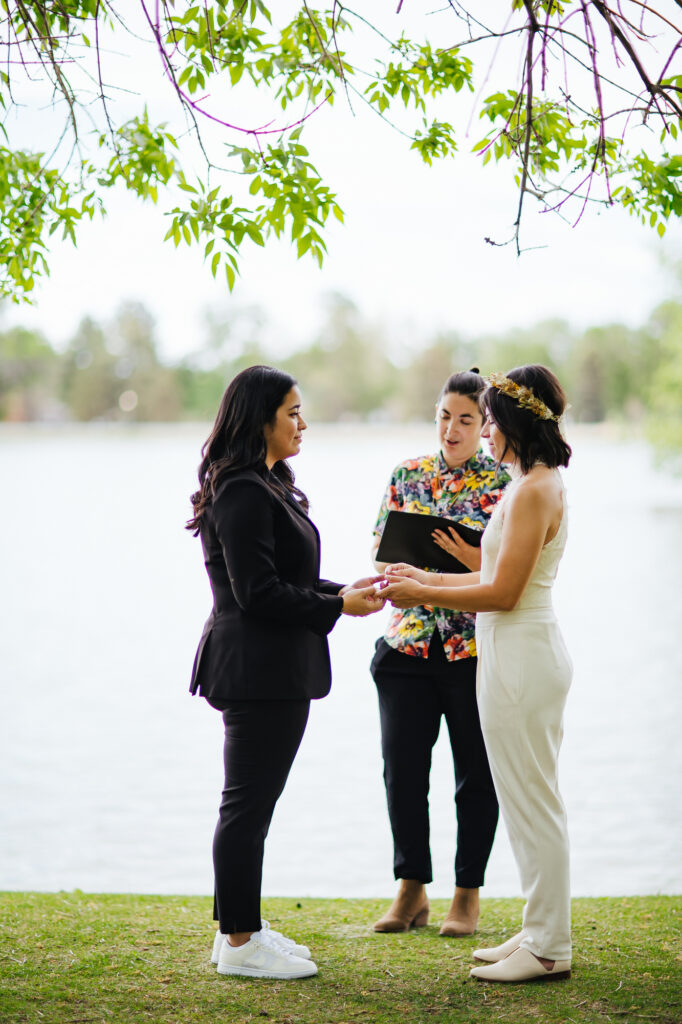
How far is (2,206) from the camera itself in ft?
14.4

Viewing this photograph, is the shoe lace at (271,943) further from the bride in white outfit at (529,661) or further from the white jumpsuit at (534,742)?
the white jumpsuit at (534,742)

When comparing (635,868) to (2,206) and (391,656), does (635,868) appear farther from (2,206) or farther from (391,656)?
(2,206)

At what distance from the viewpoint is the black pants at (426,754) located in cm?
404

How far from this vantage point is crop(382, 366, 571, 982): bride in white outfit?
3379 millimetres

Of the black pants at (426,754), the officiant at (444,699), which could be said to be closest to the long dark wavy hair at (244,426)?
the officiant at (444,699)

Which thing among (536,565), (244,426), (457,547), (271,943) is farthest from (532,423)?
(271,943)

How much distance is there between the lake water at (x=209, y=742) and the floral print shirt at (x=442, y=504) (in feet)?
9.47

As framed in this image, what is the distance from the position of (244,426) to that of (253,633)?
0.65m

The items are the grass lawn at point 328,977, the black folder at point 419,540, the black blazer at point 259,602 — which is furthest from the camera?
the black folder at point 419,540

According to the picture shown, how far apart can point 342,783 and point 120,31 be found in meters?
6.21

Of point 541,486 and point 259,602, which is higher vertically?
point 541,486

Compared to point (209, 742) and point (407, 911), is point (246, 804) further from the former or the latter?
point (209, 742)

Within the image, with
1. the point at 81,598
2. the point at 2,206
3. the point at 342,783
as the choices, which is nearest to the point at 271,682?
the point at 2,206

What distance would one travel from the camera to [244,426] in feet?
11.5
